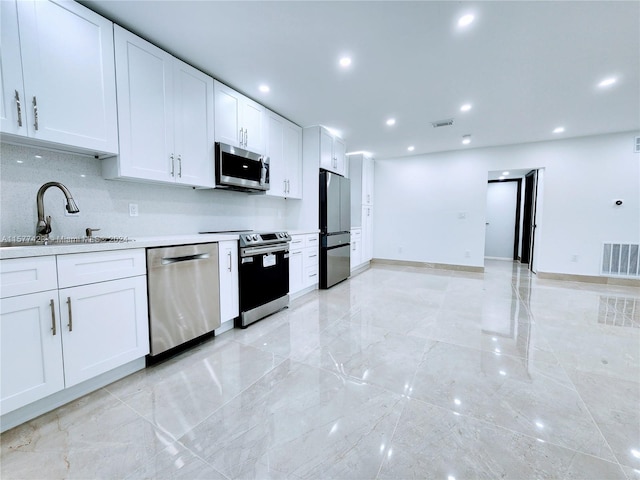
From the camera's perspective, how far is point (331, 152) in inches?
171

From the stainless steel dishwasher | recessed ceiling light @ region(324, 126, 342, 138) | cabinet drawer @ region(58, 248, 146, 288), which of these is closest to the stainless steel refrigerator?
recessed ceiling light @ region(324, 126, 342, 138)

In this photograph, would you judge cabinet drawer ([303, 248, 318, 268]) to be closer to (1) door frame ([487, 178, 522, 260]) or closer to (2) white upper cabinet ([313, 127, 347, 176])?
(2) white upper cabinet ([313, 127, 347, 176])

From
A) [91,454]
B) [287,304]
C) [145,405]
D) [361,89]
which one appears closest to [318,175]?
[361,89]

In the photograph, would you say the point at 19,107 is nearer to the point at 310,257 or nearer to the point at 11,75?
the point at 11,75

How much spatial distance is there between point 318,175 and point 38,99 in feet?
9.56

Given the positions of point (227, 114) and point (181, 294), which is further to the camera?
point (227, 114)

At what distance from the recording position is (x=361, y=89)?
9.59 feet

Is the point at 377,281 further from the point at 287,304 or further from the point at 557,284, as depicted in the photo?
the point at 557,284

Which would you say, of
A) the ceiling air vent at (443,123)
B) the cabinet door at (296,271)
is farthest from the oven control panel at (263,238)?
the ceiling air vent at (443,123)

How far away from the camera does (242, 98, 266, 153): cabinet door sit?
9.95 ft

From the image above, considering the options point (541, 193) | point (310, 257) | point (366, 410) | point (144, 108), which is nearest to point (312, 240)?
point (310, 257)

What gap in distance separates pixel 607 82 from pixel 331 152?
3273 mm

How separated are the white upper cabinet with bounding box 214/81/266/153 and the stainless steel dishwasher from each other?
50.5 inches

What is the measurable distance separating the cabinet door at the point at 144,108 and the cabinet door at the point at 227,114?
1.61 feet
